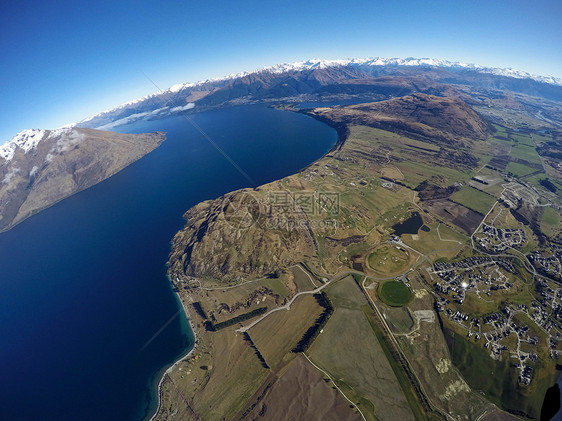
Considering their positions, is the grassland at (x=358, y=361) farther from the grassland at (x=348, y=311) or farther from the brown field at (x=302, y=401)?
the brown field at (x=302, y=401)

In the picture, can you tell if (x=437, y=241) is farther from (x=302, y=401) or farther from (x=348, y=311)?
(x=302, y=401)

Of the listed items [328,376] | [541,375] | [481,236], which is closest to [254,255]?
[328,376]

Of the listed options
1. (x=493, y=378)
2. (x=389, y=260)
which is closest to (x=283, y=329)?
(x=389, y=260)

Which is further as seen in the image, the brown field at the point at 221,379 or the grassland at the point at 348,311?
the grassland at the point at 348,311

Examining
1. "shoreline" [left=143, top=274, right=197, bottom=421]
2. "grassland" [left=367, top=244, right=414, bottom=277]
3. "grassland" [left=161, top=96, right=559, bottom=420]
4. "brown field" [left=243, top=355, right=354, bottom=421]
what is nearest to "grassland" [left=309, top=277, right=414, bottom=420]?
"grassland" [left=161, top=96, right=559, bottom=420]

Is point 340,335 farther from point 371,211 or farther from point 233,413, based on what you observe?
point 371,211

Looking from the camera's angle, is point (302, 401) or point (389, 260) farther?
point (389, 260)

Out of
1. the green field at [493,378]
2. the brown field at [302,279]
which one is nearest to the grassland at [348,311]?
the brown field at [302,279]
